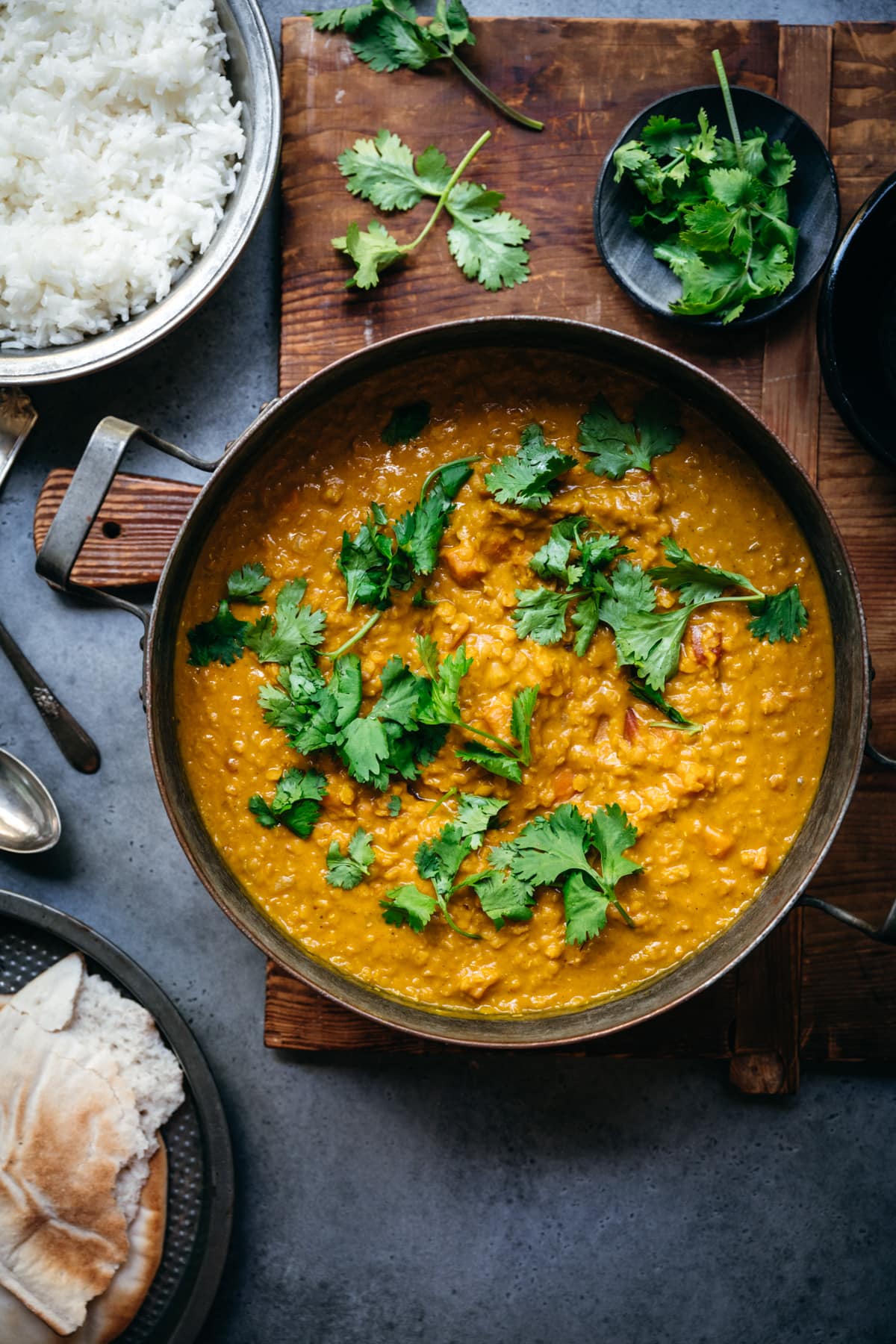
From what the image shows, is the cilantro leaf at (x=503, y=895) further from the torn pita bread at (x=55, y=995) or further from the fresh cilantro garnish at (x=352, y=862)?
the torn pita bread at (x=55, y=995)

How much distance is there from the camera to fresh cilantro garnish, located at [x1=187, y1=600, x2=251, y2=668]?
2.32 metres

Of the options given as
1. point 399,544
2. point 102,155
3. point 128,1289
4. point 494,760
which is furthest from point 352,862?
point 102,155

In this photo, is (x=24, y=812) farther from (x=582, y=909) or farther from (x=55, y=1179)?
(x=582, y=909)

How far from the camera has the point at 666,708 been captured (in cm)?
226

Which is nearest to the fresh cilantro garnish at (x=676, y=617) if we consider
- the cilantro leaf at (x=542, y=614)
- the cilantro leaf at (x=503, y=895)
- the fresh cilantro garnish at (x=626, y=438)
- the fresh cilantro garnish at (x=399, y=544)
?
the cilantro leaf at (x=542, y=614)

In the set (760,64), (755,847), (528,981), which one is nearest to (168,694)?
(528,981)

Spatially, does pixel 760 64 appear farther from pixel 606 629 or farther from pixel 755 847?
pixel 755 847

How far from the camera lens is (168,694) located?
2.30m

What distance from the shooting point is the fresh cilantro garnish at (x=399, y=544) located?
2.24m

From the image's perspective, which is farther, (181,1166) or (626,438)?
(181,1166)

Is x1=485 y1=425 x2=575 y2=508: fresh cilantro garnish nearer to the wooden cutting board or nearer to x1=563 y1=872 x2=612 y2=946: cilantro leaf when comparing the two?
the wooden cutting board

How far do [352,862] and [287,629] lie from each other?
1.78 feet

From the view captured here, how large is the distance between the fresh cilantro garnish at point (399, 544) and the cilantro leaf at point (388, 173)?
70 cm

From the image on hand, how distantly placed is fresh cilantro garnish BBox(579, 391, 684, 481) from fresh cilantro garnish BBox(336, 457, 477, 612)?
0.95 feet
